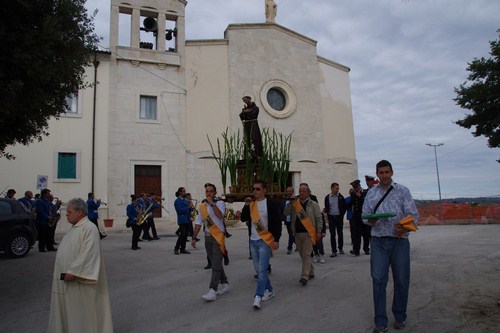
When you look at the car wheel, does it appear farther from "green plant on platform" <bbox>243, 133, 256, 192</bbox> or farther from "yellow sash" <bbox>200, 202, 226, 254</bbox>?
"yellow sash" <bbox>200, 202, 226, 254</bbox>

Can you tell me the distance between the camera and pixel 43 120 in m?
7.43

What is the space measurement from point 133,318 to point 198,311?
0.89 m

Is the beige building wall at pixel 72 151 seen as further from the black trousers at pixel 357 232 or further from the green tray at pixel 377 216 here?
the green tray at pixel 377 216

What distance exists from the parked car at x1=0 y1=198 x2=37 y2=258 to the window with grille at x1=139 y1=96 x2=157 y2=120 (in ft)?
37.9

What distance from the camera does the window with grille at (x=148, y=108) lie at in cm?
2184

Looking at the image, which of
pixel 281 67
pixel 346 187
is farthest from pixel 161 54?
pixel 346 187

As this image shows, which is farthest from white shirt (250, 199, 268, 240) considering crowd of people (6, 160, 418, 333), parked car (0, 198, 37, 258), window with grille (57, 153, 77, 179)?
window with grille (57, 153, 77, 179)

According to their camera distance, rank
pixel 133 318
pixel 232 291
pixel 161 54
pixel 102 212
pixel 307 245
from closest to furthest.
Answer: pixel 133 318, pixel 232 291, pixel 307 245, pixel 102 212, pixel 161 54

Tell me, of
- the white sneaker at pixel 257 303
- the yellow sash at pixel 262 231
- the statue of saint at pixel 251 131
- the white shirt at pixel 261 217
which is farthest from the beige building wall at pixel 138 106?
the white sneaker at pixel 257 303

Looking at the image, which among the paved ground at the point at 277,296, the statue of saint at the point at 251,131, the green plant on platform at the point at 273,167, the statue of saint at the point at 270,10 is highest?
the statue of saint at the point at 270,10

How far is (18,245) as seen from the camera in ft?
Result: 34.5

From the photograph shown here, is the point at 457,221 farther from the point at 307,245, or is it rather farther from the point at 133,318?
the point at 133,318

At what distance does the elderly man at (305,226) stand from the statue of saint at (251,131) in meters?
1.81

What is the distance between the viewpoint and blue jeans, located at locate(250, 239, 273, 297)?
587 centimetres
